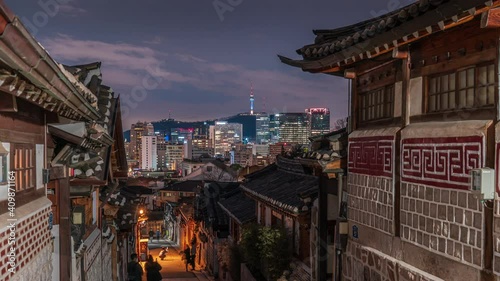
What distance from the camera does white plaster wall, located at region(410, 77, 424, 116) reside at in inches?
387

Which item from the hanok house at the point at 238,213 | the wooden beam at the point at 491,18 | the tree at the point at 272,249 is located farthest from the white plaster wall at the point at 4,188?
the hanok house at the point at 238,213

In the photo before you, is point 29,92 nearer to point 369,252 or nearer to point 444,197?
point 444,197

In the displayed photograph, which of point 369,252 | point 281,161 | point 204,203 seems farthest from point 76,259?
point 204,203

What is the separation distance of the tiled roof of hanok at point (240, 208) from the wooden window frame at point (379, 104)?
14361 millimetres

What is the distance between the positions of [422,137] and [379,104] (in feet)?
8.12

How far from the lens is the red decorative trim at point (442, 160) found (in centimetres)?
809

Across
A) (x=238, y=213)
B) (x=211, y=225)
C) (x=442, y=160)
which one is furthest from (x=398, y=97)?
(x=211, y=225)

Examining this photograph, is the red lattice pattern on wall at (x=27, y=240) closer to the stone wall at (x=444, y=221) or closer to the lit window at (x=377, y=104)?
the stone wall at (x=444, y=221)

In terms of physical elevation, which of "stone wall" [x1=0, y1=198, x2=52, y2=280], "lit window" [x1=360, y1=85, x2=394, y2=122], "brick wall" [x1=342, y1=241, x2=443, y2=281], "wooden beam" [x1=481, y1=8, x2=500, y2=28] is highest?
"wooden beam" [x1=481, y1=8, x2=500, y2=28]

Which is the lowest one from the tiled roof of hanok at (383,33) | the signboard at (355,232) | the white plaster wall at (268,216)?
the white plaster wall at (268,216)

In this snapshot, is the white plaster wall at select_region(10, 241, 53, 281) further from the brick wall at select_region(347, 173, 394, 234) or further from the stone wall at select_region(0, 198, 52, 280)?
the brick wall at select_region(347, 173, 394, 234)

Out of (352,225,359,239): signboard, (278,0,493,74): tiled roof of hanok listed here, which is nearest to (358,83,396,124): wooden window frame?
(278,0,493,74): tiled roof of hanok

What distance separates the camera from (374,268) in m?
11.4

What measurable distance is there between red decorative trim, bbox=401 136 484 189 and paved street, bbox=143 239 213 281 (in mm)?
28671
